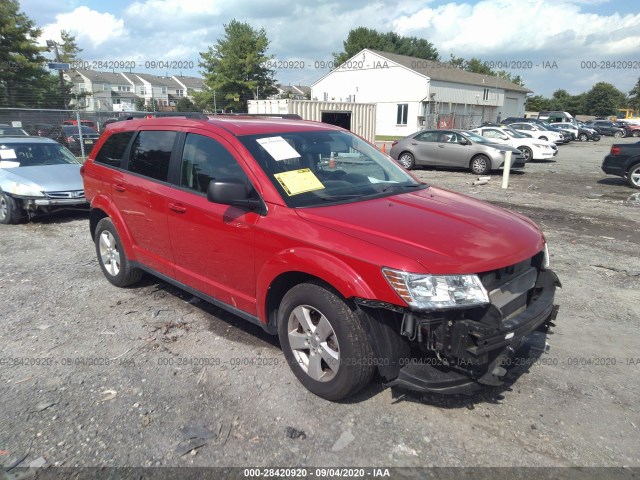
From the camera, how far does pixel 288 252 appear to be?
3.03m

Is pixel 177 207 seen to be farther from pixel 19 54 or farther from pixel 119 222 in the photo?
pixel 19 54

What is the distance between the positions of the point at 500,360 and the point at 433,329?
0.54 m

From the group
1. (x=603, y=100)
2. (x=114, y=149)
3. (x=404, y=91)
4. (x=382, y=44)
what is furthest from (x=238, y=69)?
(x=603, y=100)

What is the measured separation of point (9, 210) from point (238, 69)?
141 ft

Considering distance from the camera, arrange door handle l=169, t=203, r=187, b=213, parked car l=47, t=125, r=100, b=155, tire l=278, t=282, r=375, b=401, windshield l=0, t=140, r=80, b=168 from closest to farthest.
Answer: tire l=278, t=282, r=375, b=401, door handle l=169, t=203, r=187, b=213, windshield l=0, t=140, r=80, b=168, parked car l=47, t=125, r=100, b=155

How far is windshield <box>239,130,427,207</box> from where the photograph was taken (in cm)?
335

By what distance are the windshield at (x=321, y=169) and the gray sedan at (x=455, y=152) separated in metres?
12.6

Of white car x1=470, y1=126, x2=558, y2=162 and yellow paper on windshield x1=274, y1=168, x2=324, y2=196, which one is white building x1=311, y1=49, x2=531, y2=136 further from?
yellow paper on windshield x1=274, y1=168, x2=324, y2=196

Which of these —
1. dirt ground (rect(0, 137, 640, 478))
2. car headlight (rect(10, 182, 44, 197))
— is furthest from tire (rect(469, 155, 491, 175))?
car headlight (rect(10, 182, 44, 197))

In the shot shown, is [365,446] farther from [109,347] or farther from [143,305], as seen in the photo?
[143,305]

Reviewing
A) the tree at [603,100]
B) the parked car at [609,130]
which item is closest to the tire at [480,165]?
the parked car at [609,130]

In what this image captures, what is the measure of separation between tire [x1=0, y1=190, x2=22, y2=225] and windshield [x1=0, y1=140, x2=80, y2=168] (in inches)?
29.4

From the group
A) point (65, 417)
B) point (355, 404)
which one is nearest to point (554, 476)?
point (355, 404)

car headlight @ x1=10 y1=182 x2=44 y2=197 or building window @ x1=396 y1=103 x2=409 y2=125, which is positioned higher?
building window @ x1=396 y1=103 x2=409 y2=125
